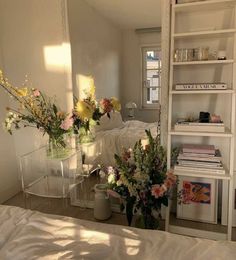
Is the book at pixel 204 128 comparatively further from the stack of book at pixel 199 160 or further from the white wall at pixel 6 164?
the white wall at pixel 6 164

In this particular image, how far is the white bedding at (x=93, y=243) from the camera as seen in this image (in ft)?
3.60

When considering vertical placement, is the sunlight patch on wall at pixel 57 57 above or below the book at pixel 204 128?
above

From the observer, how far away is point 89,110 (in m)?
2.37

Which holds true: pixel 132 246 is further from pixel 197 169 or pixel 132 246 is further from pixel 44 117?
pixel 44 117

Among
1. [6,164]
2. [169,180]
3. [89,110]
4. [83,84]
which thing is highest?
[83,84]

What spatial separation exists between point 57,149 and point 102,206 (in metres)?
0.71

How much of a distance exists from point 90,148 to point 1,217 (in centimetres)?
134

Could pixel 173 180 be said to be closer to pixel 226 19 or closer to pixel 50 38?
pixel 226 19

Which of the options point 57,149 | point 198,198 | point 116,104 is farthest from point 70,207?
point 198,198

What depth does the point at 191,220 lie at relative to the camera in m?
2.34

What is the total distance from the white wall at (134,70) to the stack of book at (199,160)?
494 mm

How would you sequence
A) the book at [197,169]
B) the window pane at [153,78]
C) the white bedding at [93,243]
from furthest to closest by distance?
the window pane at [153,78]
the book at [197,169]
the white bedding at [93,243]

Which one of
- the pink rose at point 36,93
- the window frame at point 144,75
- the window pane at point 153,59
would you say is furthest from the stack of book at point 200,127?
the pink rose at point 36,93

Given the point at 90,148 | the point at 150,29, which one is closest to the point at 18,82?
the point at 90,148
